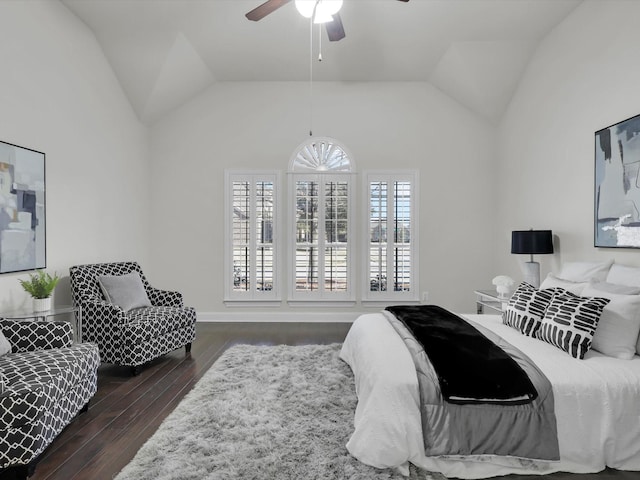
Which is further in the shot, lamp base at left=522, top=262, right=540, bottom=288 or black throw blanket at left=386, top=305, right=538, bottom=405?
lamp base at left=522, top=262, right=540, bottom=288

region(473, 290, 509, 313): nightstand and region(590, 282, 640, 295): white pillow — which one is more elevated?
region(590, 282, 640, 295): white pillow

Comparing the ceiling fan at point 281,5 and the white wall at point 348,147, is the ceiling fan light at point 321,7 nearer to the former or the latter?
the ceiling fan at point 281,5

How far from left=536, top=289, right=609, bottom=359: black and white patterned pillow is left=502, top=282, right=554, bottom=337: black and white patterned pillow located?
5.5 inches

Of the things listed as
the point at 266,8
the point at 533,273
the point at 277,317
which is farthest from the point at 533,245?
the point at 277,317

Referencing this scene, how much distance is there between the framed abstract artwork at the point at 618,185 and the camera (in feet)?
9.77

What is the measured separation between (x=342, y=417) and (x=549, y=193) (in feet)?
10.6

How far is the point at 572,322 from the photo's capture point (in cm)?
245

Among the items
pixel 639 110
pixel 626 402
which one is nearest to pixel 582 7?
pixel 639 110

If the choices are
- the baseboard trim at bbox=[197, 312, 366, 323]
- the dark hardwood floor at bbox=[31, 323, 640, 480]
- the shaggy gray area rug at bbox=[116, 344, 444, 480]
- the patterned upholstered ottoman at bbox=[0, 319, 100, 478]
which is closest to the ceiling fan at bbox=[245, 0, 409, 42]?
the patterned upholstered ottoman at bbox=[0, 319, 100, 478]

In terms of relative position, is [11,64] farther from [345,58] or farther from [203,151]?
[345,58]

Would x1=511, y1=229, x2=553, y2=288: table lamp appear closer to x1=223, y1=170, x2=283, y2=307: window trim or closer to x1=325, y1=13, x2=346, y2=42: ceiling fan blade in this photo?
x1=325, y1=13, x2=346, y2=42: ceiling fan blade

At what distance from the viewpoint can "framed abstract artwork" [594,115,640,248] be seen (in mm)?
2979

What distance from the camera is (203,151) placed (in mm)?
5590

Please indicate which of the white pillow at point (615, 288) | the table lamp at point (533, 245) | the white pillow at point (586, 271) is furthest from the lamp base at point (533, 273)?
the white pillow at point (615, 288)
